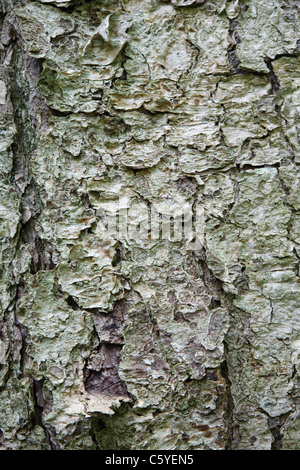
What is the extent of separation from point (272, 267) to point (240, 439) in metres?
0.44

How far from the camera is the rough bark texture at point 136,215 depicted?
0.84 meters

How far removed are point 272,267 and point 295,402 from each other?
344mm

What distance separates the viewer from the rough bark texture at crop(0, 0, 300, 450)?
2.76 feet

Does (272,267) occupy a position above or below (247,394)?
above

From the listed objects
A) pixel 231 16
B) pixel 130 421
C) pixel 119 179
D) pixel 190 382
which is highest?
pixel 231 16

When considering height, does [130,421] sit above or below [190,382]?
below

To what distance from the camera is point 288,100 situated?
857 mm

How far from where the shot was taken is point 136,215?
87cm

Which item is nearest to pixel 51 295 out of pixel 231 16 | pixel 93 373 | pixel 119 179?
pixel 93 373

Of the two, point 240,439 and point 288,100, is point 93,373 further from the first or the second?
point 288,100

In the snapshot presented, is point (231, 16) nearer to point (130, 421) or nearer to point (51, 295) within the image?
point (51, 295)

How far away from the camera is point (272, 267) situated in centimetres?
87

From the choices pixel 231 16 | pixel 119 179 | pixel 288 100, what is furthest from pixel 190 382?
pixel 231 16
